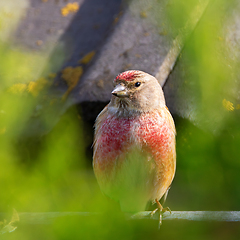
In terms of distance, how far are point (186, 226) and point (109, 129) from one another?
0.63 meters

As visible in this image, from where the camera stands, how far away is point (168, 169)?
5.44 ft

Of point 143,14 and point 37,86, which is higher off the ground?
point 143,14

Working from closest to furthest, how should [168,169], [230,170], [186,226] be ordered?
[186,226] < [230,170] < [168,169]

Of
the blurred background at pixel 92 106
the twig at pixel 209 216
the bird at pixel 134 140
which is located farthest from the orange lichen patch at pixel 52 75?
the twig at pixel 209 216

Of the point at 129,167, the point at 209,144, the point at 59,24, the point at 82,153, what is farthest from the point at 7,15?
the point at 209,144

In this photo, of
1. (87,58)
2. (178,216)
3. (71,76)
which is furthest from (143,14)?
(178,216)

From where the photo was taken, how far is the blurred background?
119 cm

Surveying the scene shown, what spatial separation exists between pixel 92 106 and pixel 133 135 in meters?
0.36

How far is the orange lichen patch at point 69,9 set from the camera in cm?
230

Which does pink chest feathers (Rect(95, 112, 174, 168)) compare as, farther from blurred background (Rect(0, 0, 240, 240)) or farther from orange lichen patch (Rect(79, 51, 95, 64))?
orange lichen patch (Rect(79, 51, 95, 64))

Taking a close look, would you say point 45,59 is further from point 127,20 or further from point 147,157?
point 147,157

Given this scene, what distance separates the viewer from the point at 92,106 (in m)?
1.77

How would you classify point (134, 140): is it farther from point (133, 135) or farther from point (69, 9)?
point (69, 9)

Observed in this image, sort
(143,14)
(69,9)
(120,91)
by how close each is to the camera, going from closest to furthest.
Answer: (120,91), (143,14), (69,9)
